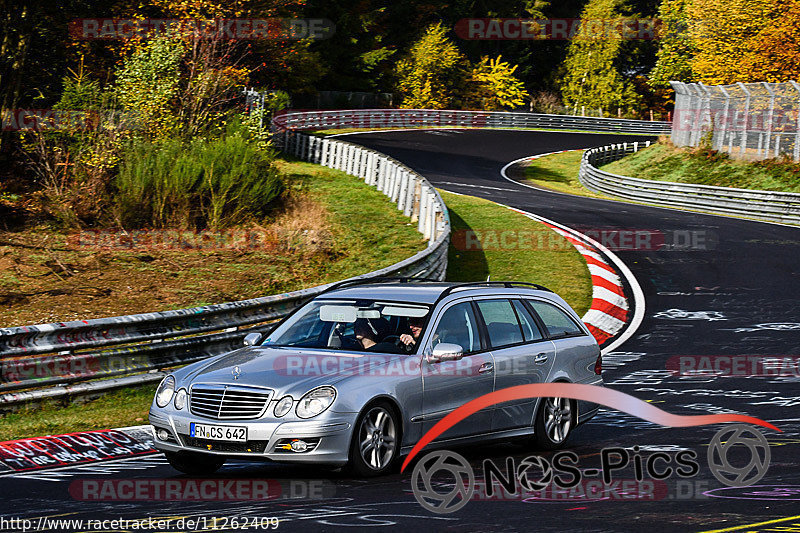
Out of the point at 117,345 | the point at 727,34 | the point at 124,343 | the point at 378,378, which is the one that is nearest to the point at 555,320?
the point at 378,378

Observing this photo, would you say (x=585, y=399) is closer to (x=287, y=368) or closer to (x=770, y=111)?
(x=287, y=368)

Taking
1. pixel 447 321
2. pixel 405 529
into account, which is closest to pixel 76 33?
pixel 447 321

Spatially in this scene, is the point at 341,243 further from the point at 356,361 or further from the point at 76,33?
the point at 76,33

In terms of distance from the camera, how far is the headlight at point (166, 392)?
321 inches

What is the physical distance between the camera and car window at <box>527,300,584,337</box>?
10.1m

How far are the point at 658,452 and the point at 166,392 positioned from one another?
417cm

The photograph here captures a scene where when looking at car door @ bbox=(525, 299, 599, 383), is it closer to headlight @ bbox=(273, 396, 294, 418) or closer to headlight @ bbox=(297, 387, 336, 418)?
headlight @ bbox=(297, 387, 336, 418)

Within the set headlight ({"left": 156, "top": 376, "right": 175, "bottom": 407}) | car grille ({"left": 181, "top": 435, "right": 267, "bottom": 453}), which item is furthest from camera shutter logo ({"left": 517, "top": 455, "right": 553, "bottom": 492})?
headlight ({"left": 156, "top": 376, "right": 175, "bottom": 407})

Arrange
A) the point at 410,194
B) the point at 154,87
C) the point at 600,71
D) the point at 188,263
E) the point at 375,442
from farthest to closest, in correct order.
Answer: the point at 600,71 < the point at 154,87 < the point at 410,194 < the point at 188,263 < the point at 375,442

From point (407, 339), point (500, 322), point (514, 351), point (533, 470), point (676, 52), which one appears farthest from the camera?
point (676, 52)

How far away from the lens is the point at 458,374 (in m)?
8.79

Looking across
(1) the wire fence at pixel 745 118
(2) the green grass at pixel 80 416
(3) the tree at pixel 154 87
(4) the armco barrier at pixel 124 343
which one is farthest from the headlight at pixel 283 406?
(1) the wire fence at pixel 745 118

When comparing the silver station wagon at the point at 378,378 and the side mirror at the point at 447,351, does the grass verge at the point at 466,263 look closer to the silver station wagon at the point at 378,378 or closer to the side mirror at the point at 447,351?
the silver station wagon at the point at 378,378

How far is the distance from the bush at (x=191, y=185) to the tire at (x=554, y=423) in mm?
15769
